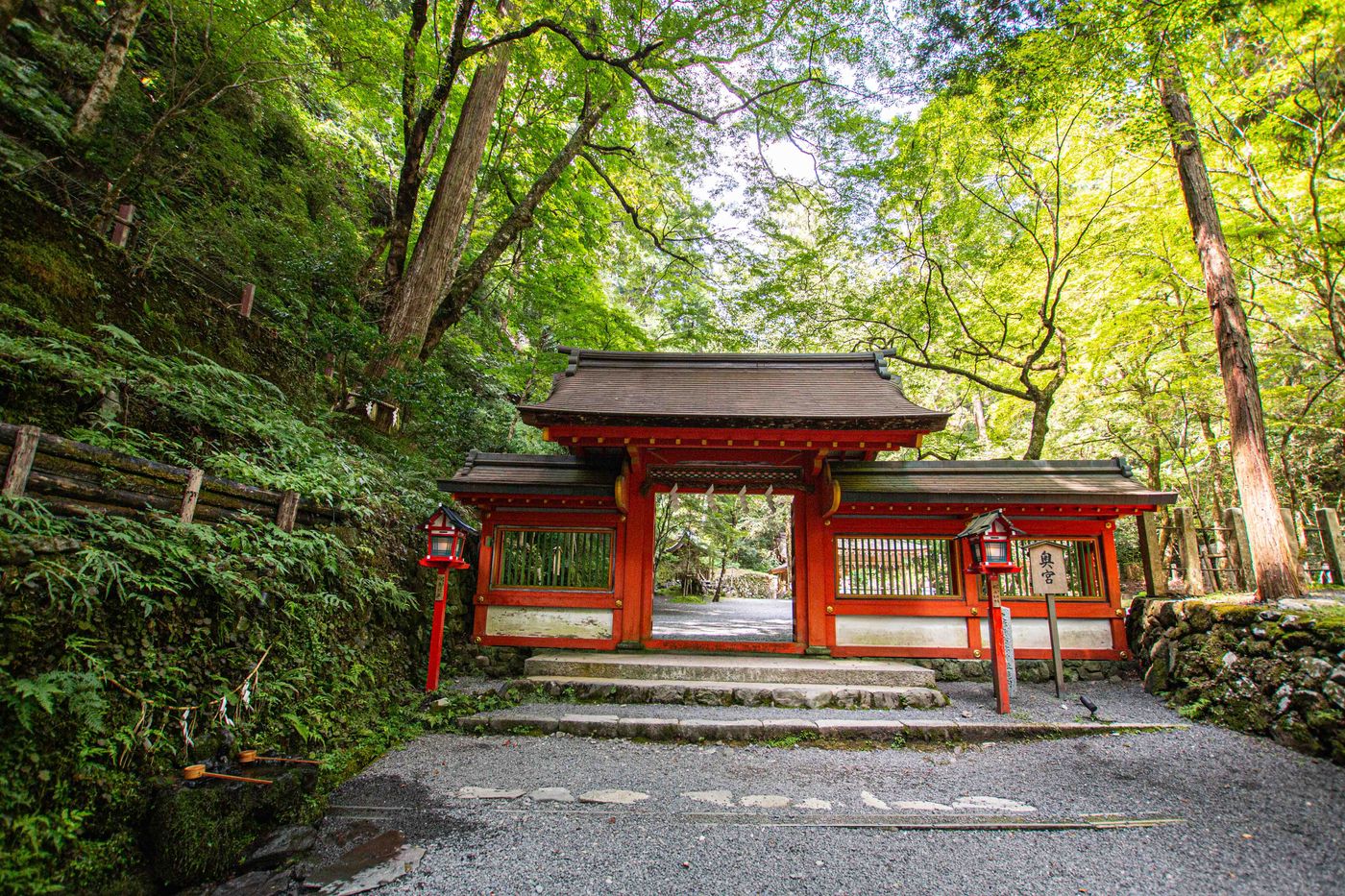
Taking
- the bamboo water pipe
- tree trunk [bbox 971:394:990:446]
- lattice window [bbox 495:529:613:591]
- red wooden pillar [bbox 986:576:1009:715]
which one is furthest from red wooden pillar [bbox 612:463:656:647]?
tree trunk [bbox 971:394:990:446]

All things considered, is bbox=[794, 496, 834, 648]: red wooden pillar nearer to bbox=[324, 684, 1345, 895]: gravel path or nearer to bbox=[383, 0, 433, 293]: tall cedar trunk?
bbox=[324, 684, 1345, 895]: gravel path

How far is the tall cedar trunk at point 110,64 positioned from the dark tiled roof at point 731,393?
5080 mm

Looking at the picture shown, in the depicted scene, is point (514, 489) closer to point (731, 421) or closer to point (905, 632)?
point (731, 421)

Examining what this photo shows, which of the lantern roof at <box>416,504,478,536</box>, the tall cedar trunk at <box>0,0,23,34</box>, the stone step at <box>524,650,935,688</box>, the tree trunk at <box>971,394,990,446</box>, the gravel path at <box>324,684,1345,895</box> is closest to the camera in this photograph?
the gravel path at <box>324,684,1345,895</box>

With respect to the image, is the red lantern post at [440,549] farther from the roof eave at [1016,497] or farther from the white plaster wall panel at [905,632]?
the white plaster wall panel at [905,632]

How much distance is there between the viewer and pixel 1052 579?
589cm

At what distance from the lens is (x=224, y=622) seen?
123 inches

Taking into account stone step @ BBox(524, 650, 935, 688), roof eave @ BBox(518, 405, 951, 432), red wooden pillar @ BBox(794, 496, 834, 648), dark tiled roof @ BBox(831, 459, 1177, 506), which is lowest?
stone step @ BBox(524, 650, 935, 688)

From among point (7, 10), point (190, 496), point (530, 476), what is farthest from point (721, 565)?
point (7, 10)

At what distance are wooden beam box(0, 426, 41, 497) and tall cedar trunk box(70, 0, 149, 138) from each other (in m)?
4.84

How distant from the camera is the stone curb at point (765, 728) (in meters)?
4.57

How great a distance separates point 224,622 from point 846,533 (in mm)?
6189

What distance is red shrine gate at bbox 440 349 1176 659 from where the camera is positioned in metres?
6.37

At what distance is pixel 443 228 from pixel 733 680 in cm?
762
